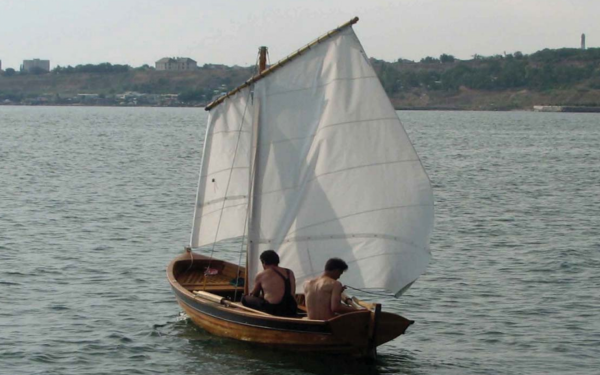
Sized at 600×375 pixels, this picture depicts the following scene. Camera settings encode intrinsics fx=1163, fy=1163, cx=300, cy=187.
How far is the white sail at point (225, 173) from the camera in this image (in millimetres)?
22781

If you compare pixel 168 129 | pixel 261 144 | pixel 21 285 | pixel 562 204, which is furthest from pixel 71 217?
pixel 168 129

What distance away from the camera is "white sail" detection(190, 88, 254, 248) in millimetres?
22781

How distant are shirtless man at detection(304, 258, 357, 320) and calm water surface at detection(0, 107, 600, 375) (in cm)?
98

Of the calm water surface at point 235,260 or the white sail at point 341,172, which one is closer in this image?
the white sail at point 341,172

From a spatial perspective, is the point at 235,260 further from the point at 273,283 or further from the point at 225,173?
the point at 273,283

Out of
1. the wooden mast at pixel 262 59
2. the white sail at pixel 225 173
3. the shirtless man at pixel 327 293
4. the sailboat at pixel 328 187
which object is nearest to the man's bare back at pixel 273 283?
the sailboat at pixel 328 187

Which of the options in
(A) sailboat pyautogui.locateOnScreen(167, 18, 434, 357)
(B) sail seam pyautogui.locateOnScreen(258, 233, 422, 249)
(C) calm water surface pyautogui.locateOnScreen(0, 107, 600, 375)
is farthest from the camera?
(C) calm water surface pyautogui.locateOnScreen(0, 107, 600, 375)

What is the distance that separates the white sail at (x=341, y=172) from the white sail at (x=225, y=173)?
63 cm

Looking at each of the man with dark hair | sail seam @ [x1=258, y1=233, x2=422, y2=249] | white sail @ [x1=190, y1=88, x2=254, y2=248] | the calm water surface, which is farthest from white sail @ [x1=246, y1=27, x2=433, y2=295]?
the calm water surface

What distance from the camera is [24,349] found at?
22.9m

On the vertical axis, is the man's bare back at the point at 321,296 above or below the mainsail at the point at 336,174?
below

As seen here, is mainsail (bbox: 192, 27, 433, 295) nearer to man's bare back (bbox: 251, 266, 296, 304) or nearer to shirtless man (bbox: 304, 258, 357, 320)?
man's bare back (bbox: 251, 266, 296, 304)

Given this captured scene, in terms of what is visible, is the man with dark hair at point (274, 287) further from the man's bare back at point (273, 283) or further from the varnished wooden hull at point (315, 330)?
the varnished wooden hull at point (315, 330)

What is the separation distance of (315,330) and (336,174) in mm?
2998
